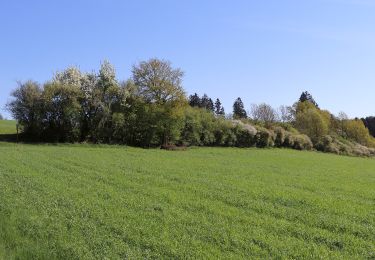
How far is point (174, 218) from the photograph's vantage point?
12.2 m

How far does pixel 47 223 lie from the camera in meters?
11.5

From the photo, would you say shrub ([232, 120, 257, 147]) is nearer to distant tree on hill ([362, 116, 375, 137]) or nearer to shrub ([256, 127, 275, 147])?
shrub ([256, 127, 275, 147])

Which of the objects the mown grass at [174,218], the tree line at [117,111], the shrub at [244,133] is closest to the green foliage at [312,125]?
the shrub at [244,133]

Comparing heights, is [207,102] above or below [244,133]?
above

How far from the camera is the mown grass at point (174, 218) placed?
9.66m

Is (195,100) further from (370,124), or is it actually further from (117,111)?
(117,111)

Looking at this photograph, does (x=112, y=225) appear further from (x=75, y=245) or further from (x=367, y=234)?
(x=367, y=234)

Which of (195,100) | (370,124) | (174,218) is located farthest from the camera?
(370,124)

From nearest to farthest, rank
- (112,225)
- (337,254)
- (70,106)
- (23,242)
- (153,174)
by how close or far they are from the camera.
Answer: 1. (337,254)
2. (23,242)
3. (112,225)
4. (153,174)
5. (70,106)

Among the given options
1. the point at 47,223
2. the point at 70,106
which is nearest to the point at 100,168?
the point at 47,223

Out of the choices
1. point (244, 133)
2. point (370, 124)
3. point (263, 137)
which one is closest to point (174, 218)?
point (244, 133)

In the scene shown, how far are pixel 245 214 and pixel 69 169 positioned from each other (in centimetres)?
1240

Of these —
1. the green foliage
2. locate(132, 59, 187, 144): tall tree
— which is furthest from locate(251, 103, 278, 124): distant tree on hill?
locate(132, 59, 187, 144): tall tree

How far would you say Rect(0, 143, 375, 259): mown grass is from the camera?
9664 millimetres
